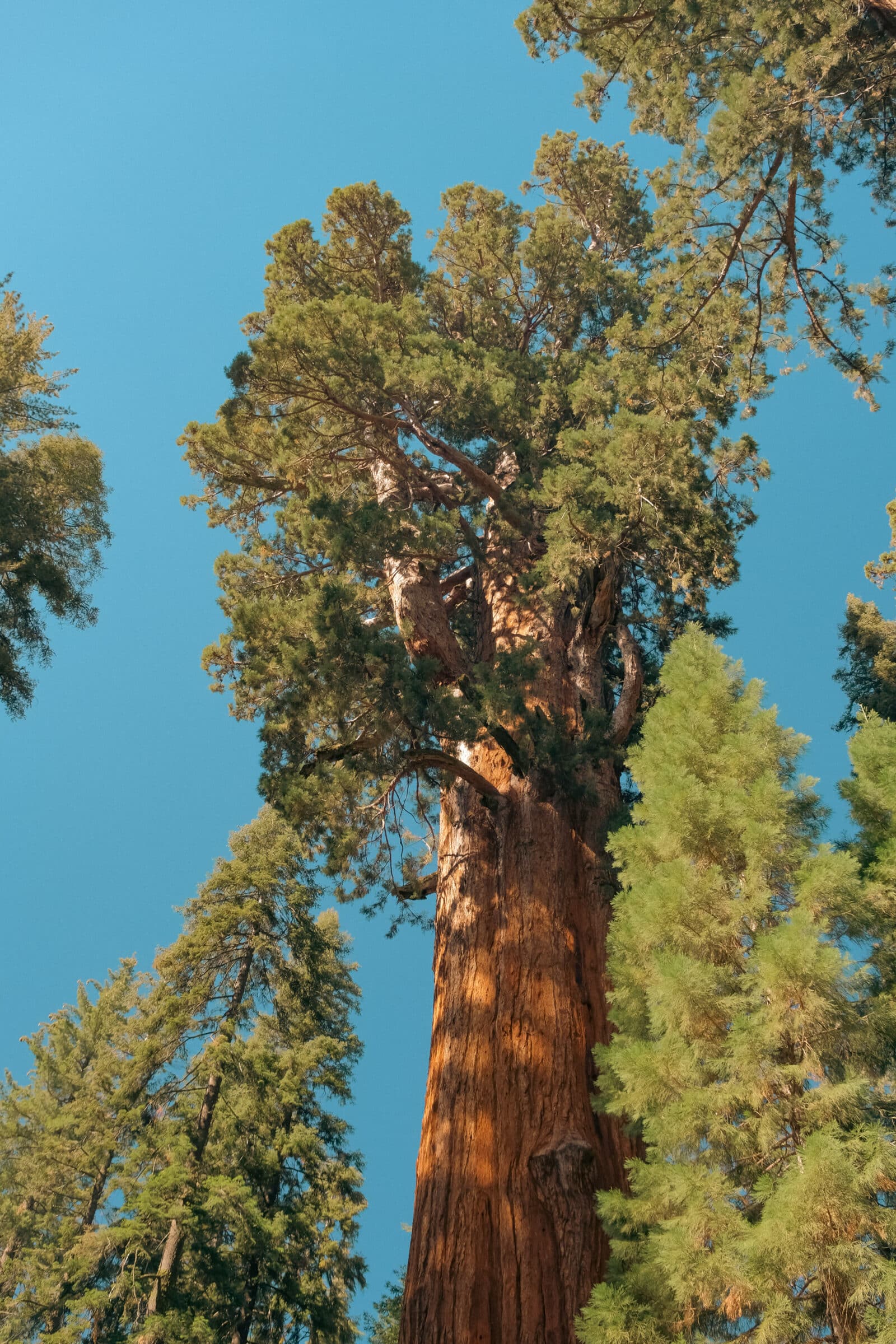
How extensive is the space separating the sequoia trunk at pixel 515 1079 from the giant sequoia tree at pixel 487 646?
19 mm

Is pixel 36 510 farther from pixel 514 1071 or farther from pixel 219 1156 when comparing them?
pixel 219 1156

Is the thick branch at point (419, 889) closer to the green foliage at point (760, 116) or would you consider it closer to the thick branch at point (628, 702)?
the thick branch at point (628, 702)

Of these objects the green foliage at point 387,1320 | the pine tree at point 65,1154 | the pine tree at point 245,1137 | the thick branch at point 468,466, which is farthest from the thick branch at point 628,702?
the green foliage at point 387,1320

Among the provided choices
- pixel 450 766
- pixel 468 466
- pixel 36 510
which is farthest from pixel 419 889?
pixel 36 510

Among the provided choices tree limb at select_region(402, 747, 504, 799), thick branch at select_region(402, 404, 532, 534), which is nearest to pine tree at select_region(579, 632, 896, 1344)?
tree limb at select_region(402, 747, 504, 799)

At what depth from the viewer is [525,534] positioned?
1026 cm

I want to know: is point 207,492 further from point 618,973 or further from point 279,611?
point 618,973

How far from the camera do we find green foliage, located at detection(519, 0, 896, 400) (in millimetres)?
6773

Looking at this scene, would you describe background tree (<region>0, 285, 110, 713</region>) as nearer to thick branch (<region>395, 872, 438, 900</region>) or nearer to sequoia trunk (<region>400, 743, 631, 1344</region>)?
thick branch (<region>395, 872, 438, 900</region>)

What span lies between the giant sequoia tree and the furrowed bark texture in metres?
0.02

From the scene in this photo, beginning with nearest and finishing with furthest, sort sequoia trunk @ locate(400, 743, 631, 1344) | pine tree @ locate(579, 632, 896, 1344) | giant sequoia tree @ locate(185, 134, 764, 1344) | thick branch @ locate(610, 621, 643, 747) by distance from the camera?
pine tree @ locate(579, 632, 896, 1344) → sequoia trunk @ locate(400, 743, 631, 1344) → giant sequoia tree @ locate(185, 134, 764, 1344) → thick branch @ locate(610, 621, 643, 747)

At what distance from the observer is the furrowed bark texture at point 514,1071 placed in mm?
5617

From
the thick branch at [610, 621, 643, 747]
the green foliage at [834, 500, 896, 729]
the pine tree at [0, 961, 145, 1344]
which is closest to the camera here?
the thick branch at [610, 621, 643, 747]

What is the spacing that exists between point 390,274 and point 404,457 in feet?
15.5
